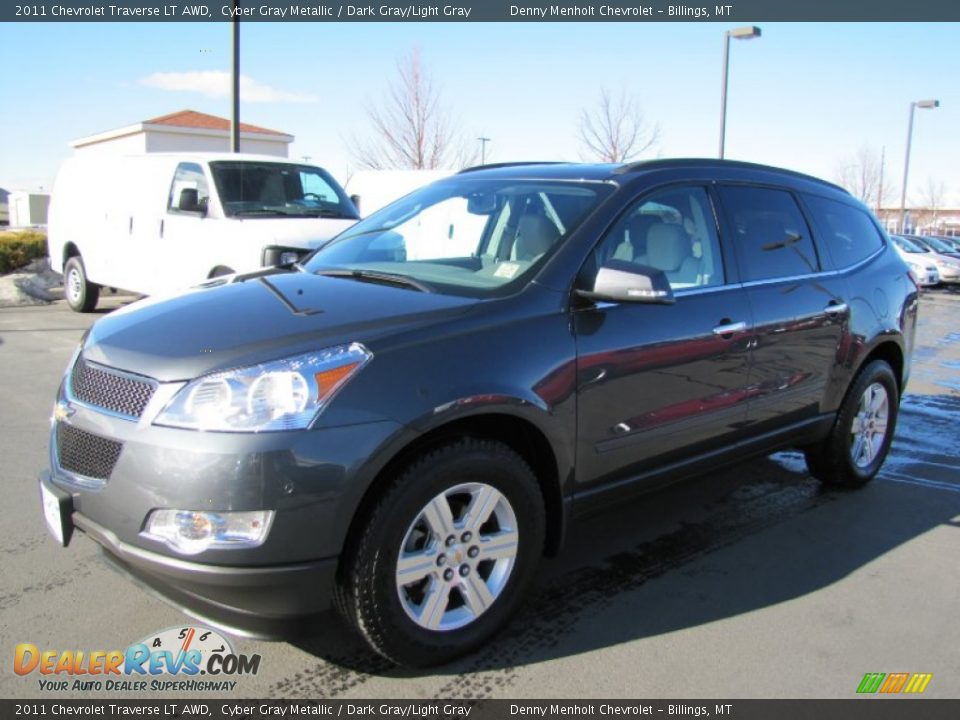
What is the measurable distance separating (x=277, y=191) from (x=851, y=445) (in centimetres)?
669

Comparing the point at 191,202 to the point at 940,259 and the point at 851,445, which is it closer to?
the point at 851,445

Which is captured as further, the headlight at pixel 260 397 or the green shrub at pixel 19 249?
the green shrub at pixel 19 249

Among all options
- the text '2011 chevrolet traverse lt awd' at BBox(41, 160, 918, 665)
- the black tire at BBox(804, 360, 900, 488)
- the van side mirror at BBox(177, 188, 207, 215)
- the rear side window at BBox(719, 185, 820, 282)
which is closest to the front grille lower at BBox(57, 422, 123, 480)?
the text '2011 chevrolet traverse lt awd' at BBox(41, 160, 918, 665)

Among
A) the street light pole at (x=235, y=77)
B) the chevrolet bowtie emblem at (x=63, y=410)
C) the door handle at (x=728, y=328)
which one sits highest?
the street light pole at (x=235, y=77)

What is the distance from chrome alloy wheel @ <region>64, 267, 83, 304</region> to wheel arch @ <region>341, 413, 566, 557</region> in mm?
10195

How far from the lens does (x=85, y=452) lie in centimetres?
276

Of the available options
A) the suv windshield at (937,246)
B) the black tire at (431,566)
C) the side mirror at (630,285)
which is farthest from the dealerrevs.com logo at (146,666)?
the suv windshield at (937,246)

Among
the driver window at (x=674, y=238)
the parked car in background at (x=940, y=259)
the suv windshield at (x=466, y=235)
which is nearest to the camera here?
the suv windshield at (x=466, y=235)

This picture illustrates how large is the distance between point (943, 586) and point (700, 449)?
1.27 metres

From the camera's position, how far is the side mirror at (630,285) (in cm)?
314

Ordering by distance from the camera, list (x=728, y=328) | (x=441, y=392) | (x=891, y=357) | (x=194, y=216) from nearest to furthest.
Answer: (x=441, y=392)
(x=728, y=328)
(x=891, y=357)
(x=194, y=216)

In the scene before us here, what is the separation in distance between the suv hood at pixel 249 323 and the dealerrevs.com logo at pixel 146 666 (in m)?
1.06

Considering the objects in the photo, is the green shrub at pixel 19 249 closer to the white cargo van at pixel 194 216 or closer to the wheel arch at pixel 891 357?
the white cargo van at pixel 194 216

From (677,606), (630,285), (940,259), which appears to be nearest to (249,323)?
(630,285)
